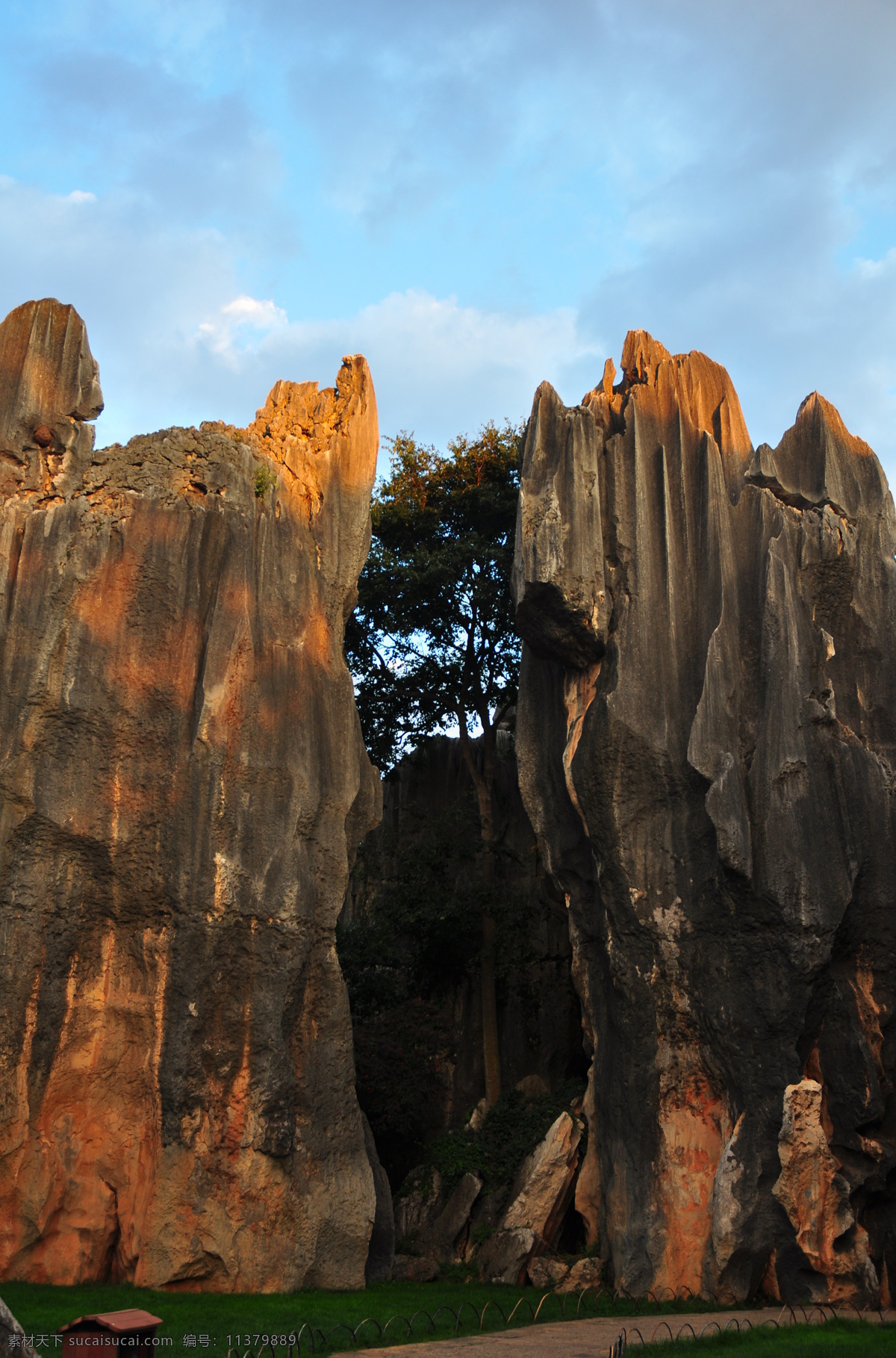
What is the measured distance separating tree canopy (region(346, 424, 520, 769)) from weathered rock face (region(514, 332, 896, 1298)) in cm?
552

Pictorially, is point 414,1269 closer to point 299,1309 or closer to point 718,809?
point 299,1309

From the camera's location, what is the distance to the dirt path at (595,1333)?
40.4 feet

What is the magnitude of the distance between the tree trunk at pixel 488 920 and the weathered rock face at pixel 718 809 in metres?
3.98

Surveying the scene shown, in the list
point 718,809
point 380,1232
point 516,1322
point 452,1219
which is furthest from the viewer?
point 452,1219

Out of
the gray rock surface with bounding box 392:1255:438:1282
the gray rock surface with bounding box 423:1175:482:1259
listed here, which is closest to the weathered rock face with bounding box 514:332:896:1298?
the gray rock surface with bounding box 423:1175:482:1259

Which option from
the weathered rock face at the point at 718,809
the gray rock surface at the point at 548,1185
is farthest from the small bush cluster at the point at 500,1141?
the weathered rock face at the point at 718,809

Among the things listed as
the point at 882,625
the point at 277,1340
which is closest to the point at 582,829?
the point at 882,625

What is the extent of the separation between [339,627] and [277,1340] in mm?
10815

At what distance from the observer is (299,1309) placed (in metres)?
14.5

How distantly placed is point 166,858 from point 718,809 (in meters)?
8.20

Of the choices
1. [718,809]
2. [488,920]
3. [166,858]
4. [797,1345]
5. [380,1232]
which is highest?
[718,809]

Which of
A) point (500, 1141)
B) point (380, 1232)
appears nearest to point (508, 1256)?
point (380, 1232)

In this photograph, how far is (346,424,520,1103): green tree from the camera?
87.2 ft

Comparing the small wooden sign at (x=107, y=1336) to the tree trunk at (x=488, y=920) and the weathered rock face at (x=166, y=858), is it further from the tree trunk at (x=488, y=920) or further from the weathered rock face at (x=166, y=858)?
the tree trunk at (x=488, y=920)
